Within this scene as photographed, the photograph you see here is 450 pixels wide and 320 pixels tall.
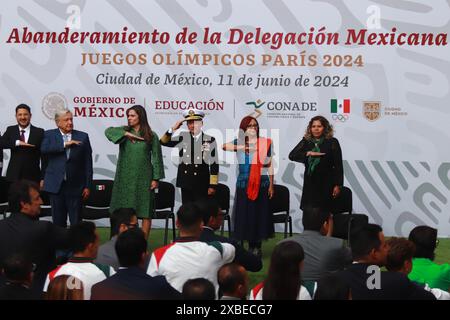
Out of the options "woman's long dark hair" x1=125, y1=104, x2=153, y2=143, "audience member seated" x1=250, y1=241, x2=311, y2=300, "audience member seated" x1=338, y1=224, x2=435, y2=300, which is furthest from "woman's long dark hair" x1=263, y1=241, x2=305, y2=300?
"woman's long dark hair" x1=125, y1=104, x2=153, y2=143

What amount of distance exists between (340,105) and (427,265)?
14.3 feet

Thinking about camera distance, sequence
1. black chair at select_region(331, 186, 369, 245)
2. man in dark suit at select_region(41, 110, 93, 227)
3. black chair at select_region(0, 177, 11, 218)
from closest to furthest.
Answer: man in dark suit at select_region(41, 110, 93, 227), black chair at select_region(331, 186, 369, 245), black chair at select_region(0, 177, 11, 218)

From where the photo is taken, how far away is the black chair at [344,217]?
7.05m

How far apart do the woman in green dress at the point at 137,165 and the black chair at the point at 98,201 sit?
0.57 metres

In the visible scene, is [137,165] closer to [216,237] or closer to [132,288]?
[216,237]

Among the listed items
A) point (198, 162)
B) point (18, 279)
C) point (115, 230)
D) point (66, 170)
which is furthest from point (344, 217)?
point (18, 279)

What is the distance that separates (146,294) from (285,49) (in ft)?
18.1

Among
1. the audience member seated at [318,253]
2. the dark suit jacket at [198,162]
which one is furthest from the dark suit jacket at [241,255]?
the dark suit jacket at [198,162]

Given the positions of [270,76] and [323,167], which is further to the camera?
[270,76]

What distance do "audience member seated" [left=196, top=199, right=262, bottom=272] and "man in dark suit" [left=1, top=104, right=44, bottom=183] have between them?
2.98 m

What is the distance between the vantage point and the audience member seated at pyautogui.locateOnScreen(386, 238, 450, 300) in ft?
12.7

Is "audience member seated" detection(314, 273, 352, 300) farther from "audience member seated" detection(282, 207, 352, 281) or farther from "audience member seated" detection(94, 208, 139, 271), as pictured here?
"audience member seated" detection(94, 208, 139, 271)

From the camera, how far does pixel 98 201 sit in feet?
25.6

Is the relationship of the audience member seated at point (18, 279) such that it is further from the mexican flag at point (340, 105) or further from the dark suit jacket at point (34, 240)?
the mexican flag at point (340, 105)
